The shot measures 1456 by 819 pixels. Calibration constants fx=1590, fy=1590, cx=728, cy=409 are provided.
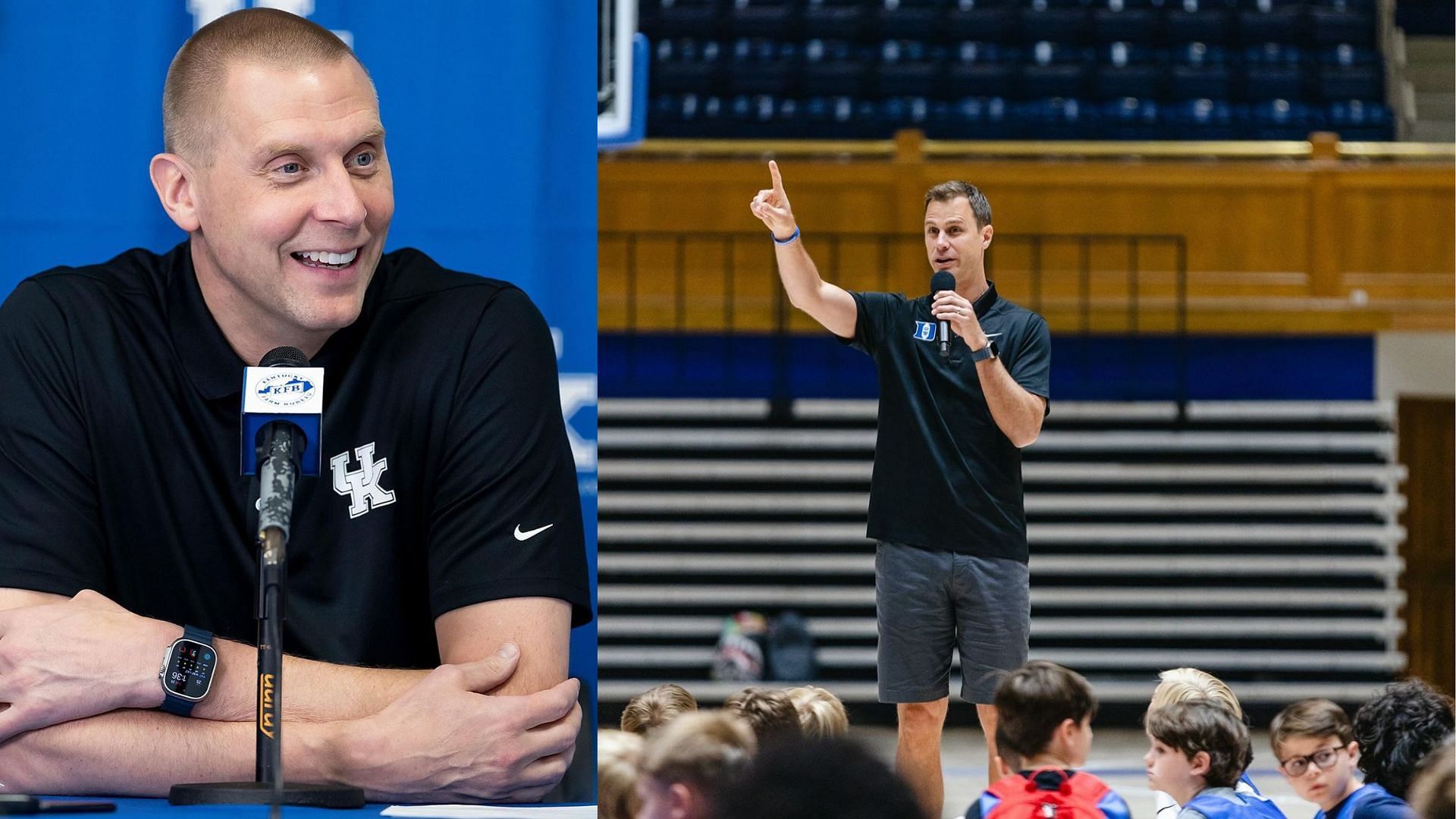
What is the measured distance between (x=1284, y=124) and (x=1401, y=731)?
8.15m

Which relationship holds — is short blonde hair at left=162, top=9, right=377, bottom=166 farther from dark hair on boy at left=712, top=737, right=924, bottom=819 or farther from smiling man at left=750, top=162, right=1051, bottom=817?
dark hair on boy at left=712, top=737, right=924, bottom=819

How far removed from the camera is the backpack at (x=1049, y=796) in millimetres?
2846

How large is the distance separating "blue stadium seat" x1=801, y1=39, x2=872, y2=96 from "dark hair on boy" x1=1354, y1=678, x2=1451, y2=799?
26.9ft

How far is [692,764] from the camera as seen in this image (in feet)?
5.93

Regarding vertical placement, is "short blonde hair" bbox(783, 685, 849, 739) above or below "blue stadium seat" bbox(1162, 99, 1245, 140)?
below

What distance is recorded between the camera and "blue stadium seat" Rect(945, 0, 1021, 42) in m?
11.7

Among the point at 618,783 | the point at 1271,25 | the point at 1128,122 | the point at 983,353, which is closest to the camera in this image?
the point at 618,783

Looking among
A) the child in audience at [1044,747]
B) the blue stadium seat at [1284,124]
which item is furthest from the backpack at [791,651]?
the child in audience at [1044,747]

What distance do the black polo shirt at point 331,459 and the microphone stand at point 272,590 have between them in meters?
0.54

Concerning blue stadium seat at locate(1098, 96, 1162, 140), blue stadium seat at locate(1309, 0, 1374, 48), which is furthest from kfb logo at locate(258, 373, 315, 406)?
blue stadium seat at locate(1309, 0, 1374, 48)

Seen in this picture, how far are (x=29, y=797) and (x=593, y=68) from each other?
167 cm

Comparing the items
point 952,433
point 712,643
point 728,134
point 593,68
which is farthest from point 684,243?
point 593,68

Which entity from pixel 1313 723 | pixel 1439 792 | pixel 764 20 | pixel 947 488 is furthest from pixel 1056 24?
pixel 1439 792

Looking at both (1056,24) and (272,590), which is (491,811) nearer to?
(272,590)
